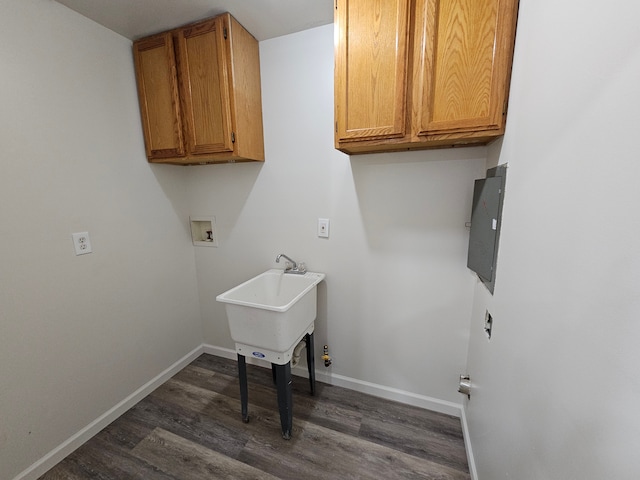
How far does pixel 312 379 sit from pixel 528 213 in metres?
1.59

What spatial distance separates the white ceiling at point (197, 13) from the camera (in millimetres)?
1315

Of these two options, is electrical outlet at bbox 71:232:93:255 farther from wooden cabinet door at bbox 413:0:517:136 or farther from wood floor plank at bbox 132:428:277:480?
wooden cabinet door at bbox 413:0:517:136

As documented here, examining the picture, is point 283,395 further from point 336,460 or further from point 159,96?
point 159,96

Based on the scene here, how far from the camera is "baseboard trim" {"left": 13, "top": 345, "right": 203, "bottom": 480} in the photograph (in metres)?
1.26

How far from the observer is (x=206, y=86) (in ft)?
4.92

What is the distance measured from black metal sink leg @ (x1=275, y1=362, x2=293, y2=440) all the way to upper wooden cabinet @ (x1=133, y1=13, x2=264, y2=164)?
129 cm

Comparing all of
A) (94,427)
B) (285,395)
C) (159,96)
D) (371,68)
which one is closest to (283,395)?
(285,395)

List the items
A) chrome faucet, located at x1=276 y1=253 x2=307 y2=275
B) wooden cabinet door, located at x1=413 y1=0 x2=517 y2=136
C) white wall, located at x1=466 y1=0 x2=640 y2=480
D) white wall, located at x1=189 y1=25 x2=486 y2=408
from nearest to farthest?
white wall, located at x1=466 y1=0 x2=640 y2=480, wooden cabinet door, located at x1=413 y1=0 x2=517 y2=136, white wall, located at x1=189 y1=25 x2=486 y2=408, chrome faucet, located at x1=276 y1=253 x2=307 y2=275

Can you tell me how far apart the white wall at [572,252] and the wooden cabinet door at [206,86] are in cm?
141

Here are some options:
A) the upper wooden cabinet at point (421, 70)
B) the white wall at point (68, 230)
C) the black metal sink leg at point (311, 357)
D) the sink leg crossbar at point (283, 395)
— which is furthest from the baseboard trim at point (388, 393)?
the upper wooden cabinet at point (421, 70)

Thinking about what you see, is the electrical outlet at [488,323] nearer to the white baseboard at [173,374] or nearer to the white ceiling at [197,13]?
the white baseboard at [173,374]

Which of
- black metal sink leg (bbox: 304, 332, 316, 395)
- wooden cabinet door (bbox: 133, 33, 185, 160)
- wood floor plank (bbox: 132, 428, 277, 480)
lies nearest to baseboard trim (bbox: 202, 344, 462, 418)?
black metal sink leg (bbox: 304, 332, 316, 395)

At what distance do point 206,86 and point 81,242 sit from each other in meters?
1.16

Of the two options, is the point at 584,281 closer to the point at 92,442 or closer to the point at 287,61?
the point at 287,61
